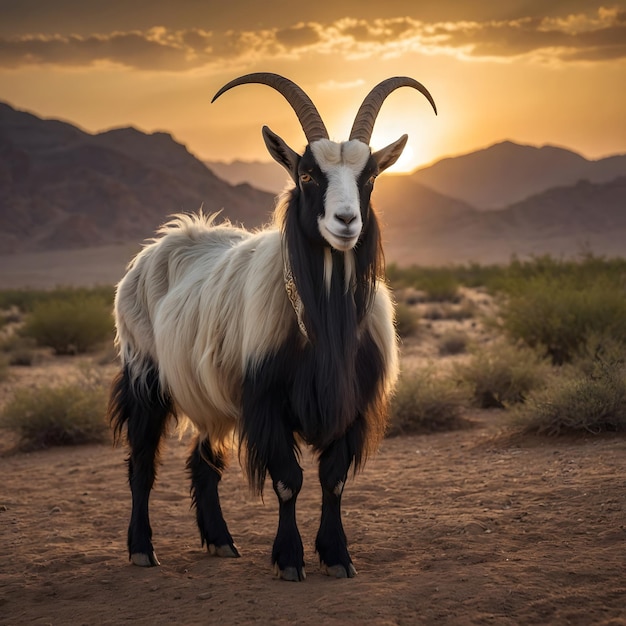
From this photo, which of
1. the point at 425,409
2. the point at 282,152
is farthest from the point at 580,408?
the point at 282,152

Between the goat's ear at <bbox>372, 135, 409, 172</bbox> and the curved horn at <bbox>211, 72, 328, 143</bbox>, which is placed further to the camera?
the goat's ear at <bbox>372, 135, 409, 172</bbox>

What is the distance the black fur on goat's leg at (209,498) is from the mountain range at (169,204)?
79578mm

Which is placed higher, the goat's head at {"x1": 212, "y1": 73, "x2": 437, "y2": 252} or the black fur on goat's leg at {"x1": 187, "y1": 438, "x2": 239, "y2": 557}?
the goat's head at {"x1": 212, "y1": 73, "x2": 437, "y2": 252}

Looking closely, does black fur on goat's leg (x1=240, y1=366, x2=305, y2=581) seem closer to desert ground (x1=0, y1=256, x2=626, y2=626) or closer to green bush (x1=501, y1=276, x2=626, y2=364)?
desert ground (x1=0, y1=256, x2=626, y2=626)

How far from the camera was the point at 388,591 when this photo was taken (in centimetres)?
502

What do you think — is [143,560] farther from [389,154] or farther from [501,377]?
[501,377]

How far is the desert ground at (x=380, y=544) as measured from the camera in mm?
4867

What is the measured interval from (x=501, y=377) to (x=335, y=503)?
6532 mm

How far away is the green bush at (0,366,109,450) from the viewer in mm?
10750

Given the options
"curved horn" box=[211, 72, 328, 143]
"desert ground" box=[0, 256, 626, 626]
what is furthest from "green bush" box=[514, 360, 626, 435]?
"curved horn" box=[211, 72, 328, 143]

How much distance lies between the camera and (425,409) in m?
10.4

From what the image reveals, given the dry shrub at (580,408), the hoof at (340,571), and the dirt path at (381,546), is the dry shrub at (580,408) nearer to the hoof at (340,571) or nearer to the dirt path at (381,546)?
the dirt path at (381,546)

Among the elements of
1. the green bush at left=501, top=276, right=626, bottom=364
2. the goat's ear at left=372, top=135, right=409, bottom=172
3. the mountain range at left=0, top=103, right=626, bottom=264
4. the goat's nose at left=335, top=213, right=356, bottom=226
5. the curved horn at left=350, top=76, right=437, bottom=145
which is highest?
the mountain range at left=0, top=103, right=626, bottom=264

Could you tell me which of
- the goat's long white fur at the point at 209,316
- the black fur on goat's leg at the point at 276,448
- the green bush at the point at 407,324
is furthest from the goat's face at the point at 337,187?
the green bush at the point at 407,324
